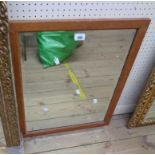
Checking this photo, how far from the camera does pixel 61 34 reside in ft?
3.20

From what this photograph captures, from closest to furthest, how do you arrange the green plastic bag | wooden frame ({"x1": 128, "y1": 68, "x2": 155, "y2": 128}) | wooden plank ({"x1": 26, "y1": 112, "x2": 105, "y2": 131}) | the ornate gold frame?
1. the ornate gold frame
2. the green plastic bag
3. wooden frame ({"x1": 128, "y1": 68, "x2": 155, "y2": 128})
4. wooden plank ({"x1": 26, "y1": 112, "x2": 105, "y2": 131})

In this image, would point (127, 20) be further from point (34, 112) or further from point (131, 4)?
point (34, 112)

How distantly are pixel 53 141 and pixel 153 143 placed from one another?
24.0 inches

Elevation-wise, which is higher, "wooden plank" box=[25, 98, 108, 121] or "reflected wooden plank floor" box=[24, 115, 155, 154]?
"wooden plank" box=[25, 98, 108, 121]

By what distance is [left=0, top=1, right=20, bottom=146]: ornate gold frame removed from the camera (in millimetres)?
718

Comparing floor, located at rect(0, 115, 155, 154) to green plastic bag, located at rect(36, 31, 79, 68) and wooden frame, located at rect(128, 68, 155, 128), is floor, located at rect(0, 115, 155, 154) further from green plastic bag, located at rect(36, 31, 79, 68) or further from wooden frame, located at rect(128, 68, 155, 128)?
green plastic bag, located at rect(36, 31, 79, 68)

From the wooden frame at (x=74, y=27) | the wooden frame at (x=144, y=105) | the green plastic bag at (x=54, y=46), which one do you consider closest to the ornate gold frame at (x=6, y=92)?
the wooden frame at (x=74, y=27)

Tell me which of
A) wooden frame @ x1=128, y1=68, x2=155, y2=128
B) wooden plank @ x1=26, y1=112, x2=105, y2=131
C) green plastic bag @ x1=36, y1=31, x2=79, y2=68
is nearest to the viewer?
green plastic bag @ x1=36, y1=31, x2=79, y2=68

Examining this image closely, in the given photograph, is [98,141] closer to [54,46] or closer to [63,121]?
[63,121]

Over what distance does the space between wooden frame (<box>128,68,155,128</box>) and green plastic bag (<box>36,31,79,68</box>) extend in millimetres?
440

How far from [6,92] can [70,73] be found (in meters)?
0.55

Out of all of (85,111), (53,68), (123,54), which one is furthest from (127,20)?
(85,111)

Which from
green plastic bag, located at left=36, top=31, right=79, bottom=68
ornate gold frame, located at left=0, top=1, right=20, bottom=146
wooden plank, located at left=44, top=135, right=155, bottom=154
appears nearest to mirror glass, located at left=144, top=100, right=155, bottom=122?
wooden plank, located at left=44, top=135, right=155, bottom=154

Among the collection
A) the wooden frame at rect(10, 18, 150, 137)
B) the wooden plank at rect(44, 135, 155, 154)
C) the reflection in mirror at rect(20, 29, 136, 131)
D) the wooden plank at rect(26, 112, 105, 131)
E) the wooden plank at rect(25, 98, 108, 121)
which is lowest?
the wooden plank at rect(44, 135, 155, 154)
